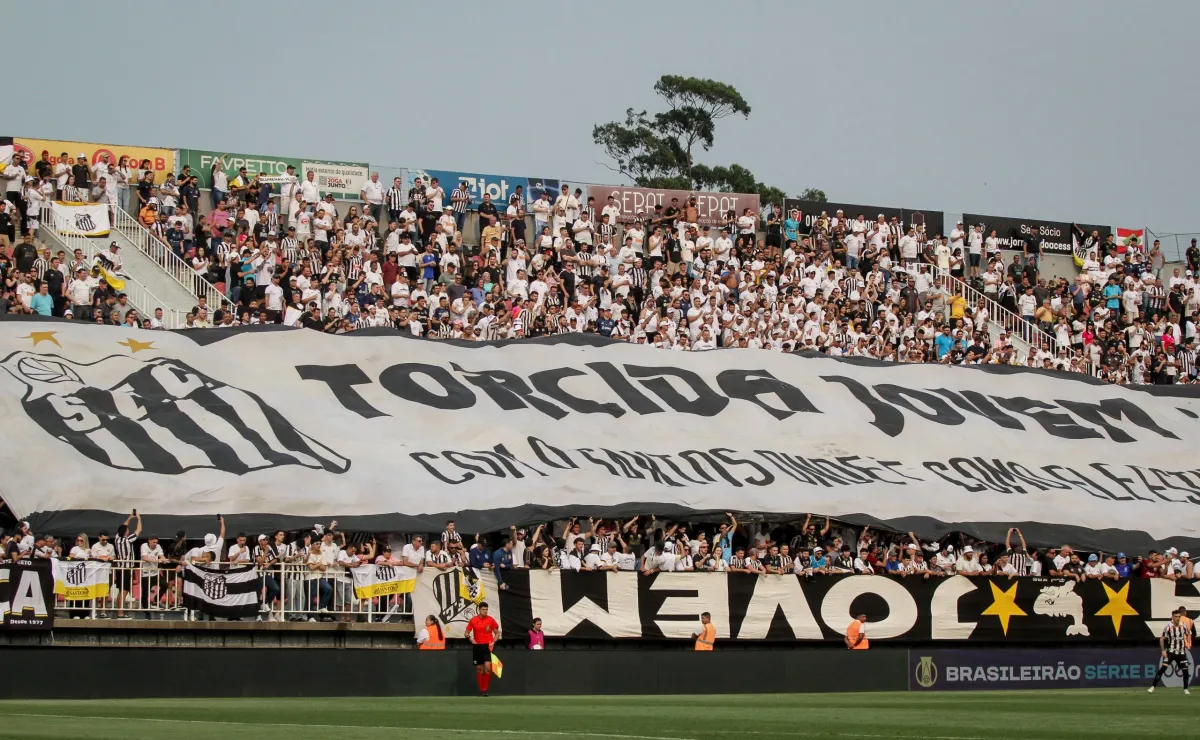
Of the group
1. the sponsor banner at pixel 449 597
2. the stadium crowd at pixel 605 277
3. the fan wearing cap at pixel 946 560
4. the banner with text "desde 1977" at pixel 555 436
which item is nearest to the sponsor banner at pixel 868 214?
the stadium crowd at pixel 605 277

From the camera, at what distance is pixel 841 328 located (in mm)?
37812


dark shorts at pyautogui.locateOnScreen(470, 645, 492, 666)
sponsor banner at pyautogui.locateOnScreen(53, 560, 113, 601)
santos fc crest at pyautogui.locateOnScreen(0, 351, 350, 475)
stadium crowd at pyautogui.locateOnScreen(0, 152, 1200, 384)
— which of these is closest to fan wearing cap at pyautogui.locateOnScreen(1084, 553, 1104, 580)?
stadium crowd at pyautogui.locateOnScreen(0, 152, 1200, 384)

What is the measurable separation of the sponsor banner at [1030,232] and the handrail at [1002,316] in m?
3.03

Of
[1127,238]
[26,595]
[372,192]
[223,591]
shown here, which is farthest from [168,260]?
[1127,238]

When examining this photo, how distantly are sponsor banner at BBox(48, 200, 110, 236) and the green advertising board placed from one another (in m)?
4.84

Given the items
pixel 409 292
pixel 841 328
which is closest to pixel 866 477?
pixel 841 328

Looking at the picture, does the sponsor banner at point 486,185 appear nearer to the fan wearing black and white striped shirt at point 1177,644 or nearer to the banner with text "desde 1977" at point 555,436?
the banner with text "desde 1977" at point 555,436

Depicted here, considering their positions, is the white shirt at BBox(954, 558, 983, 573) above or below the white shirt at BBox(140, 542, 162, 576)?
below

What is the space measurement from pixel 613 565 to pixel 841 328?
40.2 feet

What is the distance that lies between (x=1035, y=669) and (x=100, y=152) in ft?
71.7

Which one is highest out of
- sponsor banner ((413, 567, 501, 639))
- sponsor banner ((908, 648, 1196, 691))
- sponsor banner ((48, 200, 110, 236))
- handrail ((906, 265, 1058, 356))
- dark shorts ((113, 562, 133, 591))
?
sponsor banner ((48, 200, 110, 236))

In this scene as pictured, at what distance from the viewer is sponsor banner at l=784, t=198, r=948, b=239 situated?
43062mm

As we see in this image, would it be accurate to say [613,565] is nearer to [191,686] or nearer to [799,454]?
[799,454]

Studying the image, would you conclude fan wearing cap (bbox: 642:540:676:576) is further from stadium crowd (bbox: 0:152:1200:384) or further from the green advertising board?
the green advertising board
